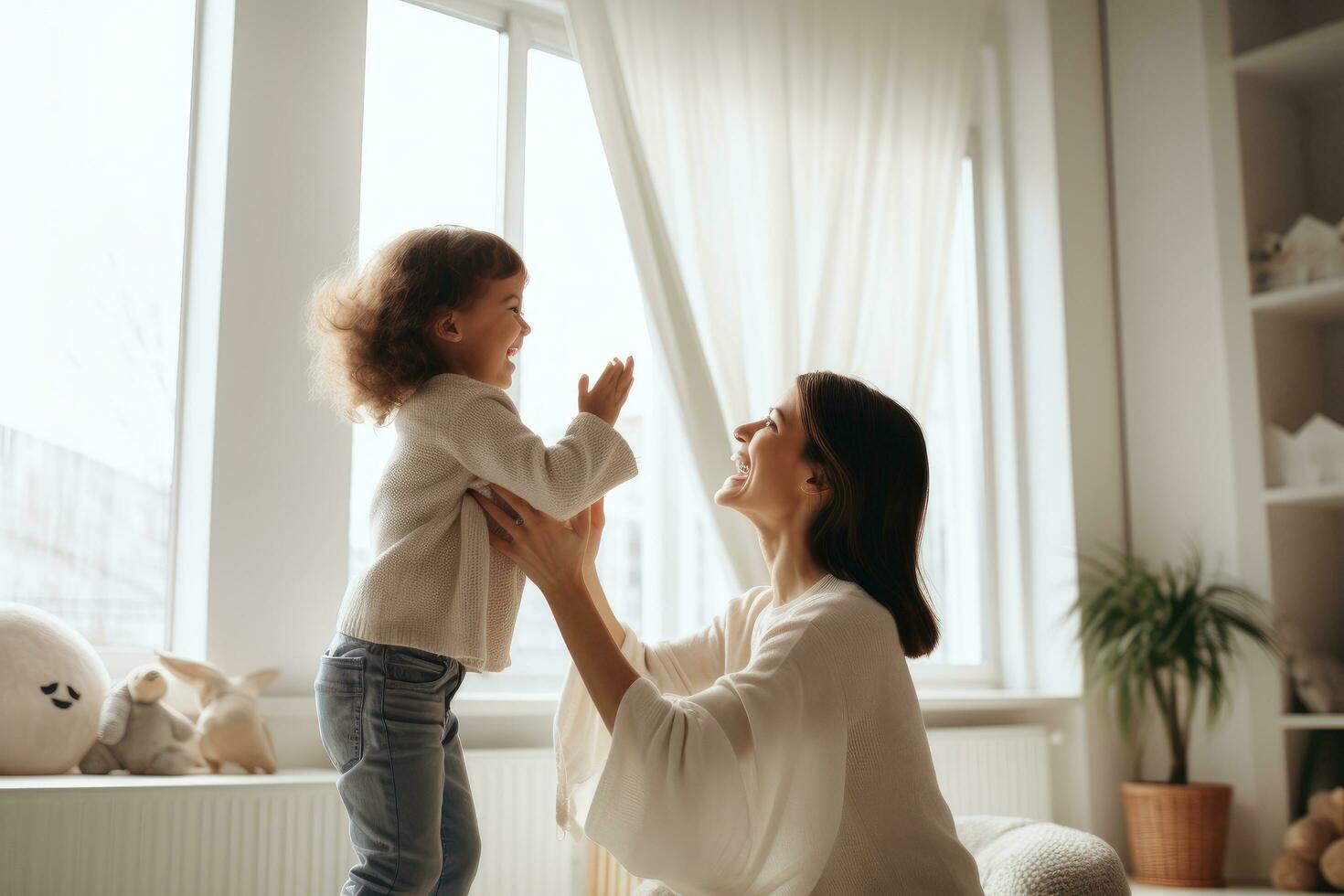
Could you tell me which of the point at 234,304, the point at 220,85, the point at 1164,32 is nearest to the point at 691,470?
the point at 234,304

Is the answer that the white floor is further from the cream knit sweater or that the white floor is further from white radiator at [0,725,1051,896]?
the cream knit sweater

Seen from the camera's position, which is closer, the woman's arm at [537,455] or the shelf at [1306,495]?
the woman's arm at [537,455]

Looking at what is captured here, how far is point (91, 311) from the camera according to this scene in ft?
7.57

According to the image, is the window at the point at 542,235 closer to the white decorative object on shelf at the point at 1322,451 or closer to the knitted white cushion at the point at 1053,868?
the knitted white cushion at the point at 1053,868

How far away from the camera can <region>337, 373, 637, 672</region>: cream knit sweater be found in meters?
1.42

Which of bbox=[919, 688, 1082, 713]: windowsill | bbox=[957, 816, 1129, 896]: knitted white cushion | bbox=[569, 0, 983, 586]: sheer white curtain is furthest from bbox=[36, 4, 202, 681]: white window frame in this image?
bbox=[919, 688, 1082, 713]: windowsill

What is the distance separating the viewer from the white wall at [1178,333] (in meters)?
3.27

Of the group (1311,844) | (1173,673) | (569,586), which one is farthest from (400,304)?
(1311,844)

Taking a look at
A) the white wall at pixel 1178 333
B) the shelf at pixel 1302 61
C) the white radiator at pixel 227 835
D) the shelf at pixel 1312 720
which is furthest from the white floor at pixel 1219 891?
the shelf at pixel 1302 61

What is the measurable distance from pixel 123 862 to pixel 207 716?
26cm

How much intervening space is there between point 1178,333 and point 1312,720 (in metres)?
1.12

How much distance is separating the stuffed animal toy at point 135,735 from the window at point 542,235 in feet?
1.92

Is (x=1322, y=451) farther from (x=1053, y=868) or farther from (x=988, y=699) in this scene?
(x=1053, y=868)

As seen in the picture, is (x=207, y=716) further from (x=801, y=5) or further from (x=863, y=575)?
(x=801, y=5)
